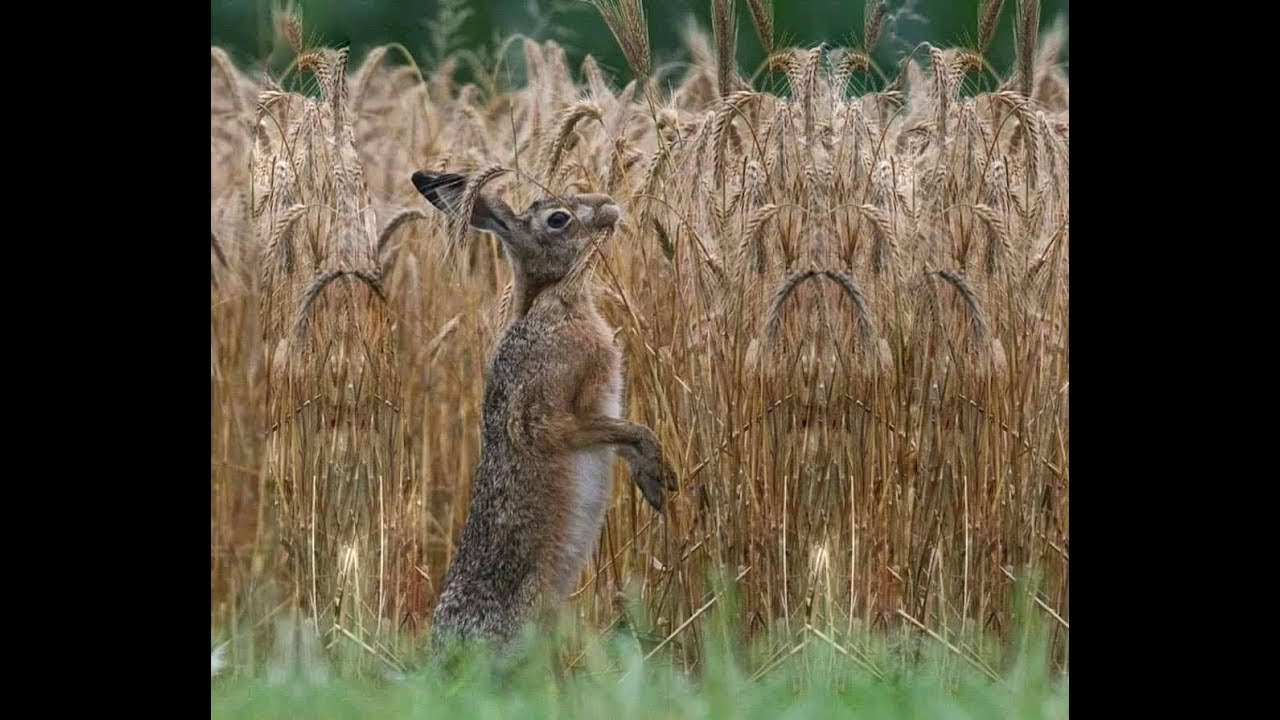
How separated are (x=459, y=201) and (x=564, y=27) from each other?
109cm

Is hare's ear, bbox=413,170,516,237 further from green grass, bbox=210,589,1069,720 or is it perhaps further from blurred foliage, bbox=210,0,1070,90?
green grass, bbox=210,589,1069,720

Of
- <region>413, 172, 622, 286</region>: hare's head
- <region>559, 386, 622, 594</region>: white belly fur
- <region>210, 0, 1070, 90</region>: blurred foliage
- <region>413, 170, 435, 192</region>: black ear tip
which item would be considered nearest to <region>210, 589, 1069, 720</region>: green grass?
<region>559, 386, 622, 594</region>: white belly fur

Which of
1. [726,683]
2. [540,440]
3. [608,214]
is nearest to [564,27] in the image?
[608,214]

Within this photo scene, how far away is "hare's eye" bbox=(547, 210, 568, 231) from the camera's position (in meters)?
8.49

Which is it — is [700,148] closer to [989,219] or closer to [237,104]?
[989,219]

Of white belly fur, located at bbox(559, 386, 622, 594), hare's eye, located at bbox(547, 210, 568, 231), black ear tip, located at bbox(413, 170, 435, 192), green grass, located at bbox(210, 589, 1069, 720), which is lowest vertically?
green grass, located at bbox(210, 589, 1069, 720)

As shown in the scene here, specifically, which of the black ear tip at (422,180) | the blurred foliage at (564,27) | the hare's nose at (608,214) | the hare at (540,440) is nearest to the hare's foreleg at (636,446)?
the hare at (540,440)

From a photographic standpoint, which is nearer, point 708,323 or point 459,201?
point 708,323

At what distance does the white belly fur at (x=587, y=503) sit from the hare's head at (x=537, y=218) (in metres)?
0.84

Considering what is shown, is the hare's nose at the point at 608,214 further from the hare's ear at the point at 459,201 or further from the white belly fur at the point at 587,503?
the white belly fur at the point at 587,503

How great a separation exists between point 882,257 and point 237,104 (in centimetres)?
366

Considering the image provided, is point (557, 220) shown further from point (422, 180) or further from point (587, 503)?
point (587, 503)

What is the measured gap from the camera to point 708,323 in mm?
8367

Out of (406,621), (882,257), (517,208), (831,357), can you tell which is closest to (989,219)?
(882,257)
